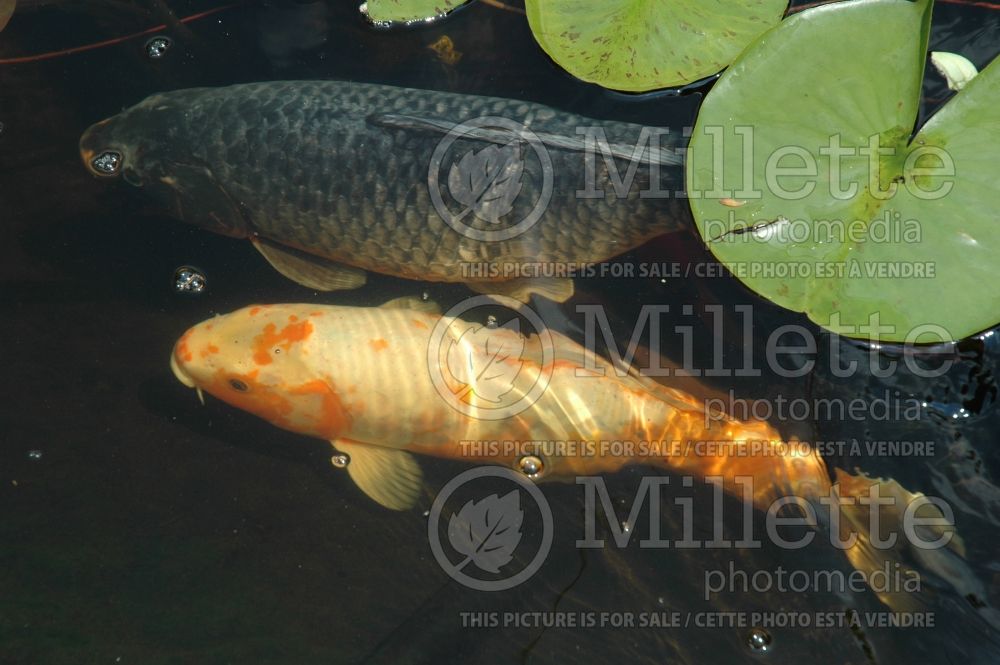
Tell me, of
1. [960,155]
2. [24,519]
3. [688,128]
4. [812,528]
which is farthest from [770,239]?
[24,519]

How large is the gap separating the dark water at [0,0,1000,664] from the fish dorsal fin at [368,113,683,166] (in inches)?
7.9

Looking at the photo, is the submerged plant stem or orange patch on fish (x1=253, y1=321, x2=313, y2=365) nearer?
orange patch on fish (x1=253, y1=321, x2=313, y2=365)

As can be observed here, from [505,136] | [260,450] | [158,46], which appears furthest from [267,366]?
[158,46]

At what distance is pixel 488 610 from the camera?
2.18 metres

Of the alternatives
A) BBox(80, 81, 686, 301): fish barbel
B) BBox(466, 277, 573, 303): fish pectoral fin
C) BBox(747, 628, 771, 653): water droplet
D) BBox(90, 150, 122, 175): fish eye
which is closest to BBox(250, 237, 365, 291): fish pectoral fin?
BBox(80, 81, 686, 301): fish barbel

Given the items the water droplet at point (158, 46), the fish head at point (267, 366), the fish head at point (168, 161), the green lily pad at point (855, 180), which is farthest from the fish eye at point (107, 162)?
the green lily pad at point (855, 180)

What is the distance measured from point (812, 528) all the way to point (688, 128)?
1.31 m

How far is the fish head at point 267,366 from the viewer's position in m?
2.35

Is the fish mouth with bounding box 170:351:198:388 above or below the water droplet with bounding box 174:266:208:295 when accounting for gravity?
below

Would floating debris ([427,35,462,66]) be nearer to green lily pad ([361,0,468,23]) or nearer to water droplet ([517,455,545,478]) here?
green lily pad ([361,0,468,23])

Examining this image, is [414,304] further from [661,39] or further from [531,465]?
[661,39]

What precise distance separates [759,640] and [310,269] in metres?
1.91

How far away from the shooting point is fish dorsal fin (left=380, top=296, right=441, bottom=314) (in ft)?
8.38

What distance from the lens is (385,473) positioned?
242 cm
